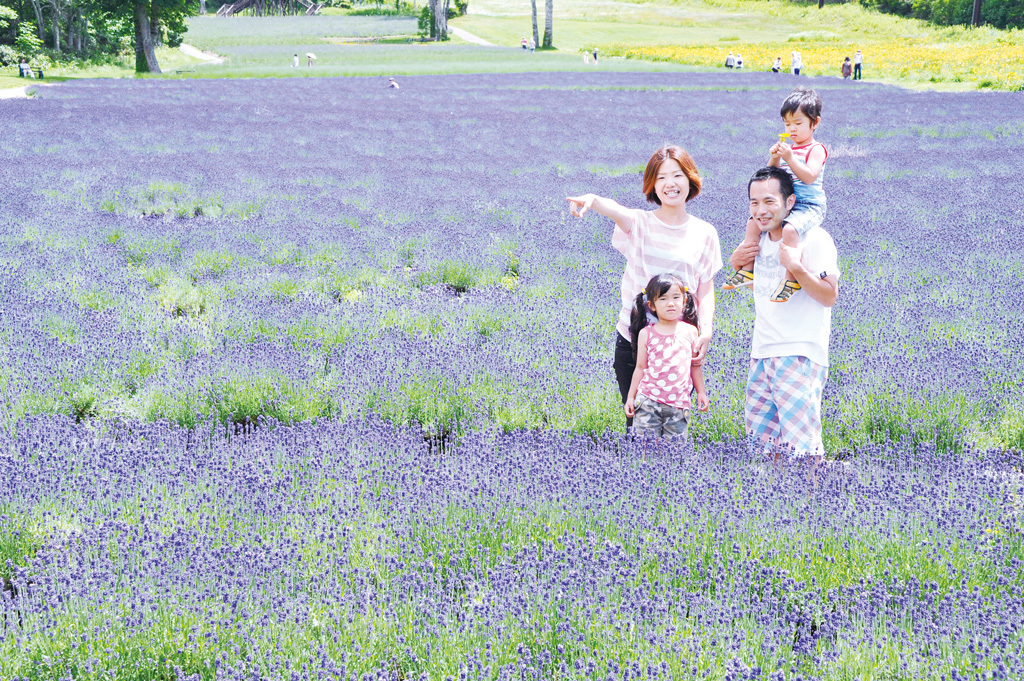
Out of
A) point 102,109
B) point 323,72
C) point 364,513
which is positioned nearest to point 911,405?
point 364,513

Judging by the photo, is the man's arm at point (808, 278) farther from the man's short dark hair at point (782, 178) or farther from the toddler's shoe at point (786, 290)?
the man's short dark hair at point (782, 178)

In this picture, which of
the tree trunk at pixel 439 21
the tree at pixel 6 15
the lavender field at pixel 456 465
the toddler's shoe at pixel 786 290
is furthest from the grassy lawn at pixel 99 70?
the toddler's shoe at pixel 786 290

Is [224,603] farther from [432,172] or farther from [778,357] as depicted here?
[432,172]

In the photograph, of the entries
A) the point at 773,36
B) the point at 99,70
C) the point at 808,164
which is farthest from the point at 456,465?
the point at 773,36

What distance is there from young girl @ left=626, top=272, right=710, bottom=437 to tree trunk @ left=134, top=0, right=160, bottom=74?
32390 millimetres

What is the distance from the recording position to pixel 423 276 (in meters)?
6.59

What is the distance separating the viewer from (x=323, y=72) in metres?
32.3

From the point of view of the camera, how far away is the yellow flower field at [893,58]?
29.5m

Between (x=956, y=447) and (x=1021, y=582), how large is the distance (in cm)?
136

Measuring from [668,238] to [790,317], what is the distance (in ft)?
1.90

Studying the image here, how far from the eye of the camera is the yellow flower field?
2953cm

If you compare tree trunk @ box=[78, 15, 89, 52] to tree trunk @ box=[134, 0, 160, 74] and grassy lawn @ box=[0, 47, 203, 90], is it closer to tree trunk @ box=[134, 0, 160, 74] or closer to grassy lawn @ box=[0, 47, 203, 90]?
grassy lawn @ box=[0, 47, 203, 90]

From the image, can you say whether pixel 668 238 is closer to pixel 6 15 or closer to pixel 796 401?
pixel 796 401

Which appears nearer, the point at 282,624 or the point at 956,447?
the point at 282,624
